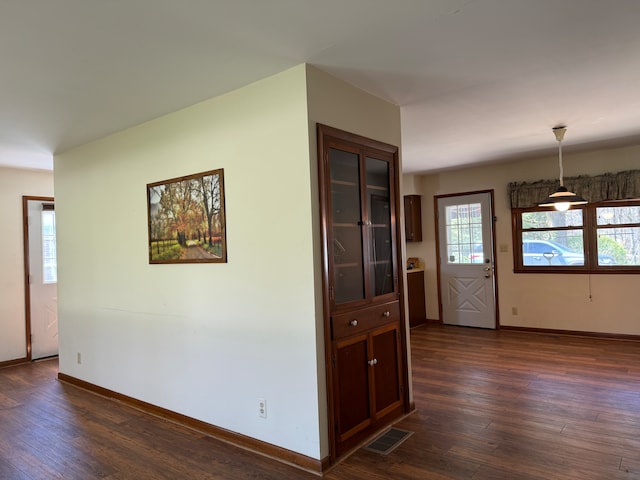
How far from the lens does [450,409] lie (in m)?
3.59

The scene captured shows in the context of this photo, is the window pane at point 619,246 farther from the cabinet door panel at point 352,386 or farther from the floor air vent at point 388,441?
the cabinet door panel at point 352,386

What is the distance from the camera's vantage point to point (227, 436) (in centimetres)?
315

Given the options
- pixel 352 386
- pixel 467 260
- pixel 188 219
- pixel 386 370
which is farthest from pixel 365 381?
pixel 467 260

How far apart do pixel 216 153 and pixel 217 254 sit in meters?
0.74

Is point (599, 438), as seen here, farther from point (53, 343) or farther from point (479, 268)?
point (53, 343)

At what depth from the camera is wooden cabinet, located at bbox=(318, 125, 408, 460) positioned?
2834 millimetres

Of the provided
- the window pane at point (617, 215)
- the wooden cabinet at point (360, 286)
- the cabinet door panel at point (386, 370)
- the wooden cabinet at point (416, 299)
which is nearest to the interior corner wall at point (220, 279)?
the wooden cabinet at point (360, 286)

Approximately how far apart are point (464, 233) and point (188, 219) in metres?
4.88

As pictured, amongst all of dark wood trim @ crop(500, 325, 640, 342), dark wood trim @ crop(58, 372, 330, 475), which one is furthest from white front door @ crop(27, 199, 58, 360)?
dark wood trim @ crop(500, 325, 640, 342)

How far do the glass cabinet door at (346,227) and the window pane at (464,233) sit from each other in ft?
14.0

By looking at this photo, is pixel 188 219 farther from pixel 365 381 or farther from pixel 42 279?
→ pixel 42 279

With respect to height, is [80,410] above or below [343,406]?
below

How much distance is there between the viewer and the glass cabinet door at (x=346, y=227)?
2.95 metres

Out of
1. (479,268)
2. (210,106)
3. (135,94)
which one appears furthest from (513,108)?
(479,268)
